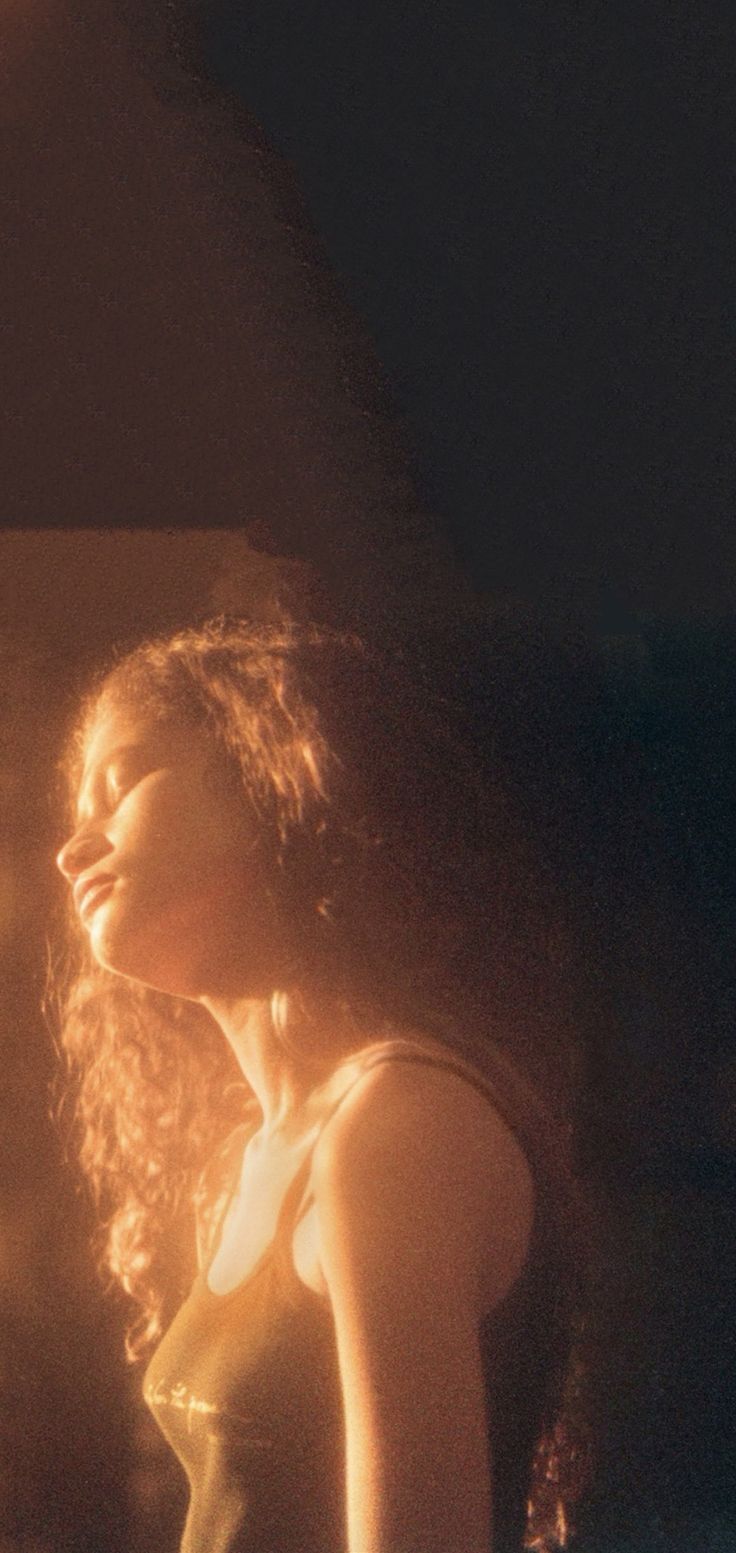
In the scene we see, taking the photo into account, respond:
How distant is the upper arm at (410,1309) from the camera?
2.94 feet

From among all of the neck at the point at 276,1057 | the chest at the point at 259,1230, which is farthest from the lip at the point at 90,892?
the chest at the point at 259,1230

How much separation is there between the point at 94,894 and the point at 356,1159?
336mm

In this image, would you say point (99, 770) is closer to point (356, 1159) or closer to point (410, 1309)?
point (356, 1159)

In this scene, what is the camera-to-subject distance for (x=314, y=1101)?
3.45ft

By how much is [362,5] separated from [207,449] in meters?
0.42

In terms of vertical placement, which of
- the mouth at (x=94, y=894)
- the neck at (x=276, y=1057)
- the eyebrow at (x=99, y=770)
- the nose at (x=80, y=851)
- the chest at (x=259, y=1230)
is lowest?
the chest at (x=259, y=1230)

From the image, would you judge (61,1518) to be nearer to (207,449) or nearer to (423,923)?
(423,923)

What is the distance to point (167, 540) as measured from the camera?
1.21m

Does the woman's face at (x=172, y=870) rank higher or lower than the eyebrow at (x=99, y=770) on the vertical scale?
lower

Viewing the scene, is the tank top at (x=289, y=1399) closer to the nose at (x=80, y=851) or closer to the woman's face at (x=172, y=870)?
the woman's face at (x=172, y=870)

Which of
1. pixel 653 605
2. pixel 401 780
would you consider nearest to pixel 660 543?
pixel 653 605

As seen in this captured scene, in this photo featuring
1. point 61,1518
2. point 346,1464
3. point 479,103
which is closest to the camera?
point 346,1464

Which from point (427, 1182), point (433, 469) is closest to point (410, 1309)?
point (427, 1182)

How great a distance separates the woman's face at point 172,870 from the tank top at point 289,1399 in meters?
0.16
